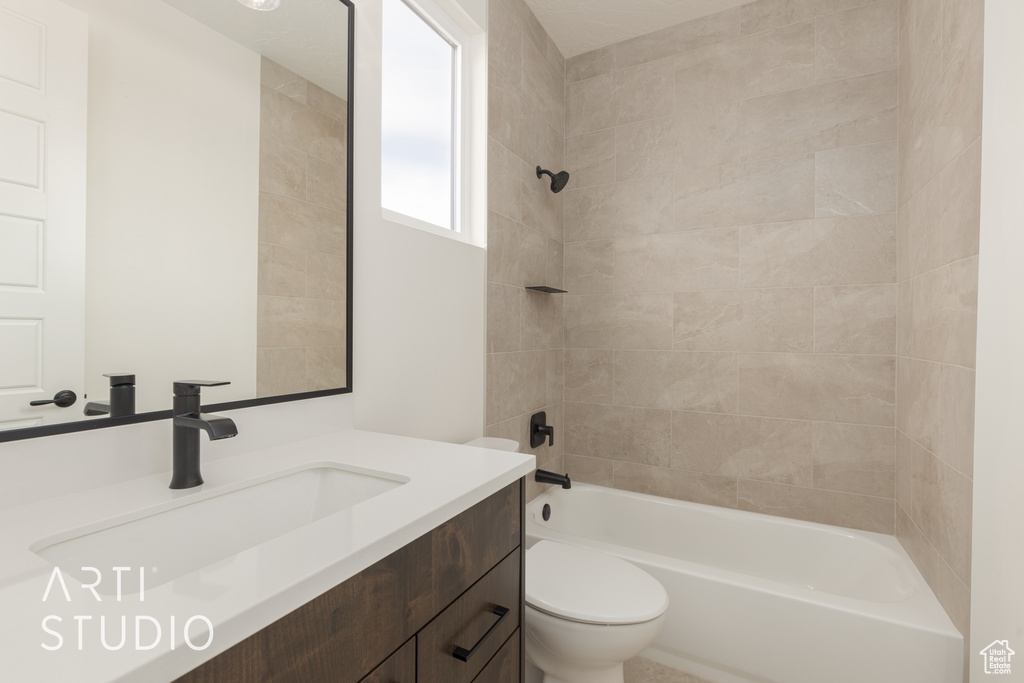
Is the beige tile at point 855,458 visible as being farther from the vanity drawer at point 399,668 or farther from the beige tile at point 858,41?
the vanity drawer at point 399,668

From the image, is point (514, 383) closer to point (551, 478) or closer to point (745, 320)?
point (551, 478)

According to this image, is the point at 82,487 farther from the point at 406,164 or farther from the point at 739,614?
the point at 739,614

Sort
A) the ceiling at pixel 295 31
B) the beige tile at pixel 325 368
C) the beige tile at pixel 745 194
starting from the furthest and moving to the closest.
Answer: the beige tile at pixel 745 194 < the beige tile at pixel 325 368 < the ceiling at pixel 295 31

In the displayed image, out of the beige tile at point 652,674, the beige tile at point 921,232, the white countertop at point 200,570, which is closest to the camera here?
the white countertop at point 200,570

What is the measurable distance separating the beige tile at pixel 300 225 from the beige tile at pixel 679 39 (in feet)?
6.11

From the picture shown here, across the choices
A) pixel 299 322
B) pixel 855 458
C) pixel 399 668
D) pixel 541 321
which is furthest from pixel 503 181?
pixel 855 458

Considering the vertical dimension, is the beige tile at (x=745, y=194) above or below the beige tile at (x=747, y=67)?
below

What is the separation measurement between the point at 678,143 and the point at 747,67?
0.40 metres

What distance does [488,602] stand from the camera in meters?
0.86

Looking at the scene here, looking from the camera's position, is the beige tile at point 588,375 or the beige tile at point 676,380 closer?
the beige tile at point 676,380

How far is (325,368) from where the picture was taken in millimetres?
1176

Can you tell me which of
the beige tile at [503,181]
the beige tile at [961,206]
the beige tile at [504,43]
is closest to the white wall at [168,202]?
the beige tile at [503,181]

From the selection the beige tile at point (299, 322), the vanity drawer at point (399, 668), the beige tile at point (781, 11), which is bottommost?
the vanity drawer at point (399, 668)

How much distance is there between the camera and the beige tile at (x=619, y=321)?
2.29 metres
